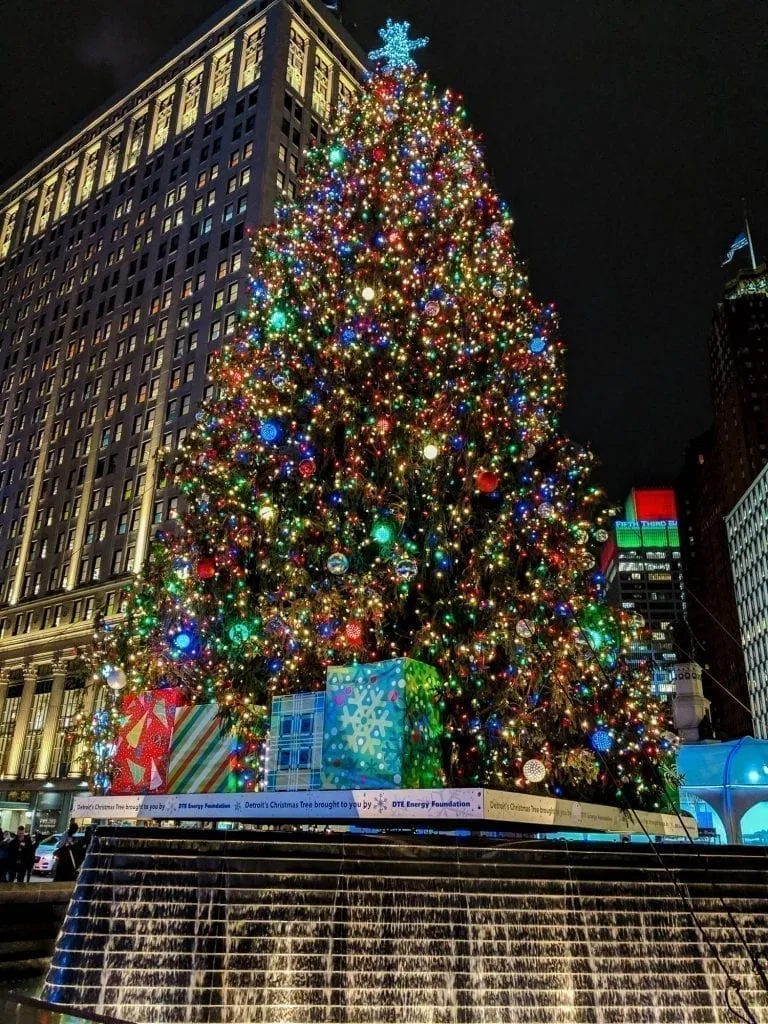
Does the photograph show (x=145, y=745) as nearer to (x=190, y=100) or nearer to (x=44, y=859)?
(x=44, y=859)

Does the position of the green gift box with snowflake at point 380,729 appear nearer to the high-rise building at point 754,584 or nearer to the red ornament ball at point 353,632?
the red ornament ball at point 353,632

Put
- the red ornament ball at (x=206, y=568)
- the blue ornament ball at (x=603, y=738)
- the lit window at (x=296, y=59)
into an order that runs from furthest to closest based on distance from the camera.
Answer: the lit window at (x=296, y=59) → the red ornament ball at (x=206, y=568) → the blue ornament ball at (x=603, y=738)

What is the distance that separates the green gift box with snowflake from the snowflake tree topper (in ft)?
52.8

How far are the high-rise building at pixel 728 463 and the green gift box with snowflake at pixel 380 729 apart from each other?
10758cm

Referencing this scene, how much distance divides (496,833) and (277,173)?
51.1m

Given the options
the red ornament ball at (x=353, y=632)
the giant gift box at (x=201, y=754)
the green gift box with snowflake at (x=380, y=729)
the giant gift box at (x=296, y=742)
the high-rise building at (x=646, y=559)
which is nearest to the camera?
the green gift box with snowflake at (x=380, y=729)

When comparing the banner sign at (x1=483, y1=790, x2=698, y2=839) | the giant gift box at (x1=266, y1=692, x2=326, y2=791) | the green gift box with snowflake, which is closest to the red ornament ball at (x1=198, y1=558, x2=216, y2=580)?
the giant gift box at (x1=266, y1=692, x2=326, y2=791)

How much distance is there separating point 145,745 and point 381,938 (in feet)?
26.1

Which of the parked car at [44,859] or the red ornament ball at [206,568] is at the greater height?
the red ornament ball at [206,568]

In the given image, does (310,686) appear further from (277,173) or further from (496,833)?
(277,173)

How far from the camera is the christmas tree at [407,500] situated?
1537 centimetres

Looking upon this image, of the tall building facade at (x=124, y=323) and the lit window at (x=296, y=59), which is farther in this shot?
the lit window at (x=296, y=59)

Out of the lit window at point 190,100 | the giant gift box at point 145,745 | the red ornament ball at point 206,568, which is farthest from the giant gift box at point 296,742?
the lit window at point 190,100

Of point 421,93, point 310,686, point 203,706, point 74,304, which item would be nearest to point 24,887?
point 203,706
